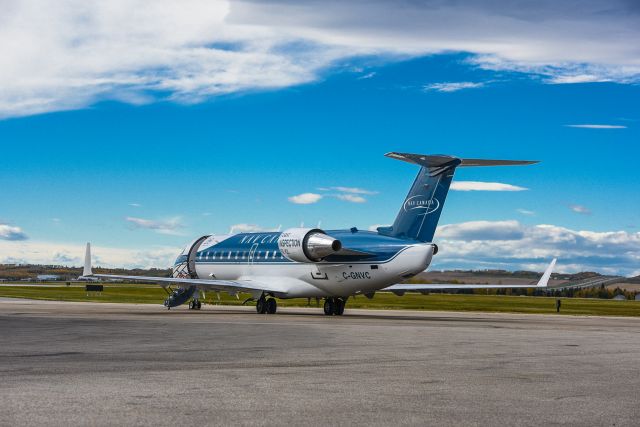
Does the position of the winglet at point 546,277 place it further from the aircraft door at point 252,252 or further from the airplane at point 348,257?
the aircraft door at point 252,252

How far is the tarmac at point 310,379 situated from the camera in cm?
1002

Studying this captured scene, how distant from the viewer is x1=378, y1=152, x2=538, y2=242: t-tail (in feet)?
128

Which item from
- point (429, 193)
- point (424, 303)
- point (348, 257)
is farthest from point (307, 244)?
point (424, 303)

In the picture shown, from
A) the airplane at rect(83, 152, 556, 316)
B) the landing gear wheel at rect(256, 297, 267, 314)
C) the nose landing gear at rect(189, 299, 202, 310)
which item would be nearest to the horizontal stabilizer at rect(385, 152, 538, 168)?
the airplane at rect(83, 152, 556, 316)

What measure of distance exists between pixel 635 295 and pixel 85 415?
383ft

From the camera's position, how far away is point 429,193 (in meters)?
39.3

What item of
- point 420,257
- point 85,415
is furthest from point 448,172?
point 85,415

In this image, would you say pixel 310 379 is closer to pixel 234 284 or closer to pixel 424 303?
pixel 234 284

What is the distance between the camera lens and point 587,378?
14469 mm

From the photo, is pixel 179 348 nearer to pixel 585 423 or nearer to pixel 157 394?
pixel 157 394

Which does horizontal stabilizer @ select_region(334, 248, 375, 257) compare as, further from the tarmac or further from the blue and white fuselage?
the tarmac

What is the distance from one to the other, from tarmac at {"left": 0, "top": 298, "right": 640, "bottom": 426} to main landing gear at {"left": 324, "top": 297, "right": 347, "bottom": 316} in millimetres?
18354

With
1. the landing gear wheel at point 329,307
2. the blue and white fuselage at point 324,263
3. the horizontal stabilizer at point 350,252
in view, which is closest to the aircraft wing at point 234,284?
the blue and white fuselage at point 324,263

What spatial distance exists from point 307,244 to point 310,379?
27.5 m
